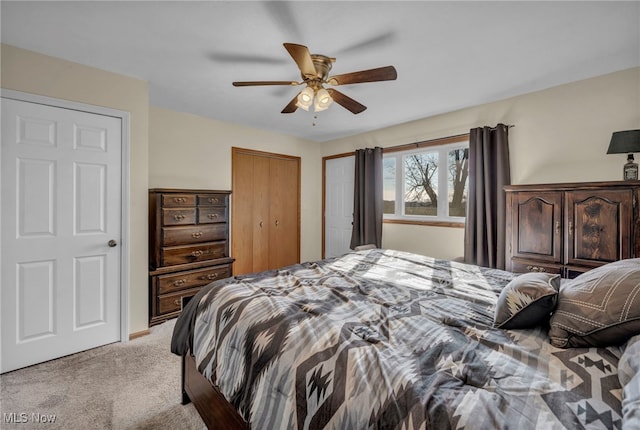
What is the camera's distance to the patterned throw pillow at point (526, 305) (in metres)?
1.15

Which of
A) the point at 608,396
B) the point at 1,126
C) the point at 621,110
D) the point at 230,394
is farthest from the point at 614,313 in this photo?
the point at 1,126

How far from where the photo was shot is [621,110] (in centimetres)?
249

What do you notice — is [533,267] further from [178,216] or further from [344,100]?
[178,216]

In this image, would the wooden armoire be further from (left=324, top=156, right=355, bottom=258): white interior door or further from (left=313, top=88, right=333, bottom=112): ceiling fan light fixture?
(left=313, top=88, right=333, bottom=112): ceiling fan light fixture

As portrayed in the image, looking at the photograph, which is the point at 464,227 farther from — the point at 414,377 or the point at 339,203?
the point at 414,377

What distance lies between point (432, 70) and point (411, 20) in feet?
2.53

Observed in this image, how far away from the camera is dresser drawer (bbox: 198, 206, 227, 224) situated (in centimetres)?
331

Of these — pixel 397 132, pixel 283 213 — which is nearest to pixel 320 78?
pixel 397 132

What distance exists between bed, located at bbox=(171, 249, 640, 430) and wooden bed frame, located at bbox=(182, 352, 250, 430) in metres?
0.01

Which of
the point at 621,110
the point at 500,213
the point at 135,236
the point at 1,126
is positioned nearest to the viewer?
the point at 1,126

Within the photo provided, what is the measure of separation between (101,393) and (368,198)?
364 cm

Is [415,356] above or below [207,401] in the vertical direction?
above

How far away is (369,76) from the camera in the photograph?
6.52ft

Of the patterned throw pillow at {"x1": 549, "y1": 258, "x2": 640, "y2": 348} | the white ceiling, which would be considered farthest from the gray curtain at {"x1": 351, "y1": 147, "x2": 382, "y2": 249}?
the patterned throw pillow at {"x1": 549, "y1": 258, "x2": 640, "y2": 348}
